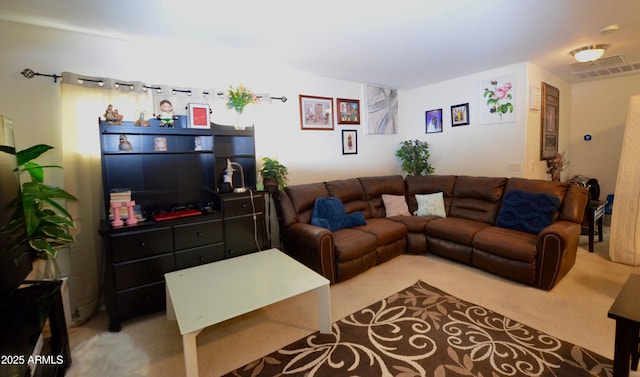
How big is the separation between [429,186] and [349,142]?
134 centimetres

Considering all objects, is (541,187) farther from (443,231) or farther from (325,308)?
(325,308)

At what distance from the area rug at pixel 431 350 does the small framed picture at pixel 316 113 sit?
8.13ft

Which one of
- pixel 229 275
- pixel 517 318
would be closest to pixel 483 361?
pixel 517 318

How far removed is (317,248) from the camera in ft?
9.08

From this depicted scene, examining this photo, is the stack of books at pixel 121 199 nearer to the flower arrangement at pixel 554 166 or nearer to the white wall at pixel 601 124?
the flower arrangement at pixel 554 166

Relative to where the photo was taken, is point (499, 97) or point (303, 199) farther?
point (499, 97)

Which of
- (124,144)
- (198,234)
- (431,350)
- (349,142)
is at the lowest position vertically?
(431,350)

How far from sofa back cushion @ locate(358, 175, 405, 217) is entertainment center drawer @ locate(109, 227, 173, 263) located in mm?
2549

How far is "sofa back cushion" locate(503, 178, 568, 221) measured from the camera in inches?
122

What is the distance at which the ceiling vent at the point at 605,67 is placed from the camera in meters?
3.60

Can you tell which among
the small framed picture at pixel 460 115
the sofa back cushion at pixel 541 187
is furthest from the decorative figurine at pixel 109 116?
the small framed picture at pixel 460 115

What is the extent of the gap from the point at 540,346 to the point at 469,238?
1.33m

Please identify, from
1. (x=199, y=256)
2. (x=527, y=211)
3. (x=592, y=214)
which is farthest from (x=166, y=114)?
(x=592, y=214)

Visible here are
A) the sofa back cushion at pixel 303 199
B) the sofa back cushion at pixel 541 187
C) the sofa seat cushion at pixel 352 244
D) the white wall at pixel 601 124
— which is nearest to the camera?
the sofa seat cushion at pixel 352 244
